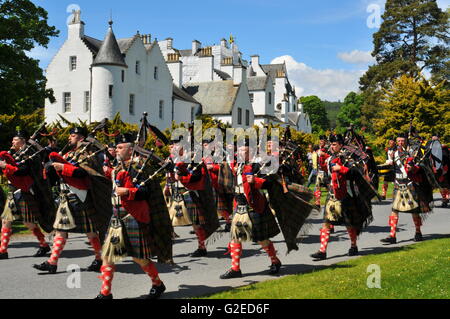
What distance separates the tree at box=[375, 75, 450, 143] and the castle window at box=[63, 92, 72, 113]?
23.5 meters

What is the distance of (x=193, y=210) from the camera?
29.9 feet

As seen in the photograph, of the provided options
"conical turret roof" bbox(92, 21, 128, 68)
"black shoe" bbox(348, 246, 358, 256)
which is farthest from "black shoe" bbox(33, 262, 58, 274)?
"conical turret roof" bbox(92, 21, 128, 68)

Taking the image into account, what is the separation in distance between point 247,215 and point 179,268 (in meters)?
1.71

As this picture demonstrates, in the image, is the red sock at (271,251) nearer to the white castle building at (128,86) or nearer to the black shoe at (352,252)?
the black shoe at (352,252)

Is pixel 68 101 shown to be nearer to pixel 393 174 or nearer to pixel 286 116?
pixel 393 174

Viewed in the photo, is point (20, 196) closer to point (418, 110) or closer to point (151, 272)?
point (151, 272)

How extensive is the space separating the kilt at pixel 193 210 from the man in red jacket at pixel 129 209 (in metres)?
3.05

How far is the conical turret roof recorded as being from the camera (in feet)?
117

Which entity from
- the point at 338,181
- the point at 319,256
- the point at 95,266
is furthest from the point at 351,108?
the point at 95,266

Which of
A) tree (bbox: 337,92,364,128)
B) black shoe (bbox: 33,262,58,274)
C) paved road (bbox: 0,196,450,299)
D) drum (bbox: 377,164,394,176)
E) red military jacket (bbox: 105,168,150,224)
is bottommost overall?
paved road (bbox: 0,196,450,299)

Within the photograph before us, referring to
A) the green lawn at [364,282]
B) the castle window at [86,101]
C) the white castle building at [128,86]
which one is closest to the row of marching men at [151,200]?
the green lawn at [364,282]

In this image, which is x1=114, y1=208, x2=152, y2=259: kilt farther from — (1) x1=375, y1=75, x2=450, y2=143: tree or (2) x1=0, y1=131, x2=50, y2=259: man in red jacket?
(1) x1=375, y1=75, x2=450, y2=143: tree

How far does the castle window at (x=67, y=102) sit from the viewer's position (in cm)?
3757
